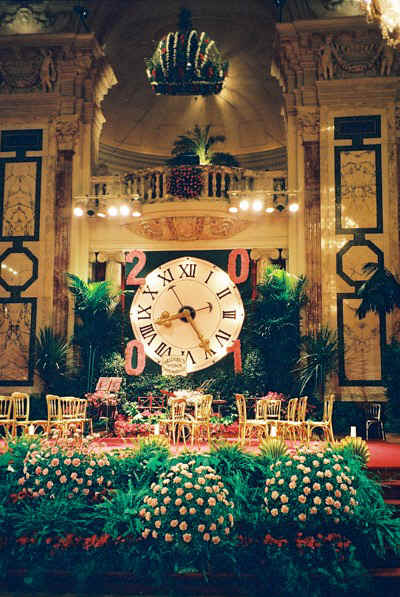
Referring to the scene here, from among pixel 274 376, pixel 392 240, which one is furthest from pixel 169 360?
pixel 392 240

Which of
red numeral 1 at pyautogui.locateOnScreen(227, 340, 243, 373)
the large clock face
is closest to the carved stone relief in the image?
the large clock face

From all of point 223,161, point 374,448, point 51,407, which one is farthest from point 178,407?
point 223,161

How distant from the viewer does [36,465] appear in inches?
261

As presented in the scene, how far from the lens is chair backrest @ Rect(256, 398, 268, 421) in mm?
10620

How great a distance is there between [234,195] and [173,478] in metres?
7.51

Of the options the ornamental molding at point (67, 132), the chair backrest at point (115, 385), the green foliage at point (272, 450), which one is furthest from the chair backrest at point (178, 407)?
the ornamental molding at point (67, 132)

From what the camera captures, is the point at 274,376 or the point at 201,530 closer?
the point at 201,530

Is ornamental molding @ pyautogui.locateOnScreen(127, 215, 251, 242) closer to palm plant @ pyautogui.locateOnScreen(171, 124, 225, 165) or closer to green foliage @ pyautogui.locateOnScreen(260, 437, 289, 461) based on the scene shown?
palm plant @ pyautogui.locateOnScreen(171, 124, 225, 165)

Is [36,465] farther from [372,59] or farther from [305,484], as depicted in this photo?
[372,59]

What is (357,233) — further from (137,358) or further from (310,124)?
(137,358)

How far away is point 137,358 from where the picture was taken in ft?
43.9

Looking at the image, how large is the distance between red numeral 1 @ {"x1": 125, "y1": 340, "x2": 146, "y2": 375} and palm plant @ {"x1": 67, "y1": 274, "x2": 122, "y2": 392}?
0.43 metres

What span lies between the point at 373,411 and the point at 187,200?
496 centimetres

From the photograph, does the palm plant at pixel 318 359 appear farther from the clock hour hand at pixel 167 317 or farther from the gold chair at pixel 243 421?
the clock hour hand at pixel 167 317
